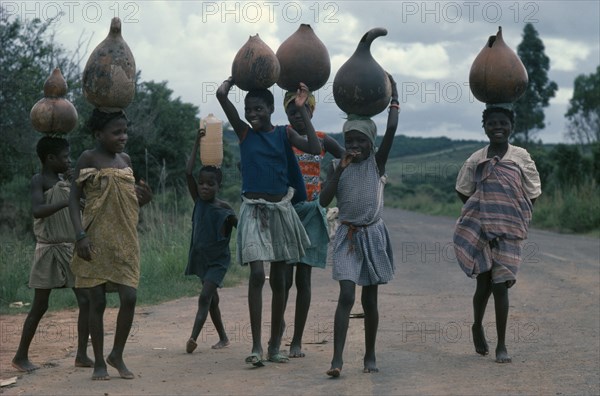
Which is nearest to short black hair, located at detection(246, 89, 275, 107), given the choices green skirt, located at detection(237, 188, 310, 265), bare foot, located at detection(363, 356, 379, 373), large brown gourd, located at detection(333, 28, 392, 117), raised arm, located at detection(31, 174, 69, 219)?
large brown gourd, located at detection(333, 28, 392, 117)

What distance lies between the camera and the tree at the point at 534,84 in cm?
4281

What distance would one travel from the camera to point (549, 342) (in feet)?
24.2

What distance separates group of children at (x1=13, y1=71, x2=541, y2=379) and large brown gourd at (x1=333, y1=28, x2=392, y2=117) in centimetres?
9

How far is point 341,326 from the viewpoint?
610 centimetres

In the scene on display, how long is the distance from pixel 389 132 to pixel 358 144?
0.27 m

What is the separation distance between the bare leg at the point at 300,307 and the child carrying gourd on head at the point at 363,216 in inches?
21.9

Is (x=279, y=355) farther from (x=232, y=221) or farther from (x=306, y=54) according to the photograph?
(x=306, y=54)

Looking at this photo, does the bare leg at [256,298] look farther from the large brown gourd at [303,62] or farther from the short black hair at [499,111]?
the short black hair at [499,111]

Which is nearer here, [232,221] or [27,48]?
[232,221]

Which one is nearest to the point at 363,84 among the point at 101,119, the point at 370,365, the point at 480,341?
the point at 101,119

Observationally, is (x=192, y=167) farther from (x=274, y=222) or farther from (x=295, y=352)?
(x=295, y=352)

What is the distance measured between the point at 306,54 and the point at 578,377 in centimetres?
299

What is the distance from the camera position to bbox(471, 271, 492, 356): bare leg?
271 inches

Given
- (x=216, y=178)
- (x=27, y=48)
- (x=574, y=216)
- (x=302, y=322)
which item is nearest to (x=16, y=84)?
(x=27, y=48)
